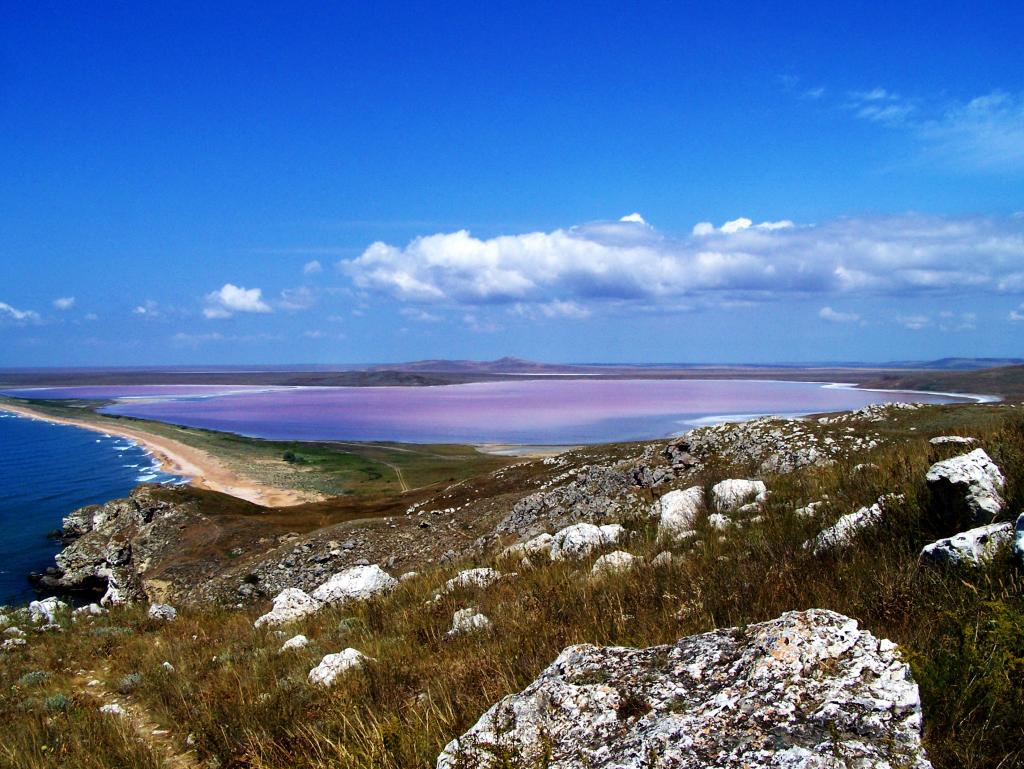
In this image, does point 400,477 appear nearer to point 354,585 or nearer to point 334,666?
point 354,585

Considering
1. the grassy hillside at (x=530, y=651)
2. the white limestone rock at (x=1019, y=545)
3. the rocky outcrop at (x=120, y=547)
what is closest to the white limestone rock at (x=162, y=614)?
the grassy hillside at (x=530, y=651)

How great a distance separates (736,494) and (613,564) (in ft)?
13.5

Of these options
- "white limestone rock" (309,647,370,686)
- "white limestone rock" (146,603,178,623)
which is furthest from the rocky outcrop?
"white limestone rock" (309,647,370,686)

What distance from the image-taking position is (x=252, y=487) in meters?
60.3

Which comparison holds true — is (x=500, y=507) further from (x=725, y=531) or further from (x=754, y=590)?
(x=754, y=590)

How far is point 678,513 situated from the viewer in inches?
423

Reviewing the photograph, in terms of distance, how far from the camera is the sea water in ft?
129

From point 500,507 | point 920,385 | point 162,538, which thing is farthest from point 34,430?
point 920,385

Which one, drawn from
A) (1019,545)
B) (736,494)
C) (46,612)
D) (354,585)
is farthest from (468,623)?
(46,612)

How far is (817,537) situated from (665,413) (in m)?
108

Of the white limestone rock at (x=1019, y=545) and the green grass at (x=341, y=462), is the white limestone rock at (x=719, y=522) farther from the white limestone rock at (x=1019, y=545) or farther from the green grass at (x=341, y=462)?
the green grass at (x=341, y=462)

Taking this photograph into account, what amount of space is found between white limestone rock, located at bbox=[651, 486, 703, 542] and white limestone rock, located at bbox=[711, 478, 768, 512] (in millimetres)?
361

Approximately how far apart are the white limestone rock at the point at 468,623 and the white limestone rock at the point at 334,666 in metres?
0.96

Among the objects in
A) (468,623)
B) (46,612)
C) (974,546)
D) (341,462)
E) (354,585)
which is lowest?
(341,462)
